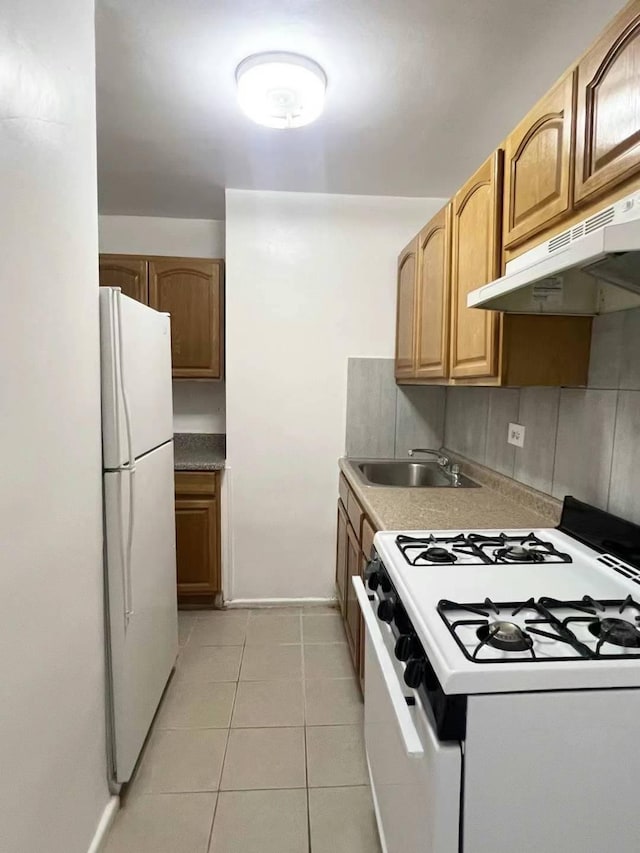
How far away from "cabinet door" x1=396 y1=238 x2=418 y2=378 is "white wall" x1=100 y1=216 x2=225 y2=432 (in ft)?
4.29

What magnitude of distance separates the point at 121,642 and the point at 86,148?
4.98 feet

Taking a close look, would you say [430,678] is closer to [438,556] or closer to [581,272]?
[438,556]

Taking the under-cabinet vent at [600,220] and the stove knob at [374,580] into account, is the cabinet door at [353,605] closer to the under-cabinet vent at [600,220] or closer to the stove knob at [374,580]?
the stove knob at [374,580]

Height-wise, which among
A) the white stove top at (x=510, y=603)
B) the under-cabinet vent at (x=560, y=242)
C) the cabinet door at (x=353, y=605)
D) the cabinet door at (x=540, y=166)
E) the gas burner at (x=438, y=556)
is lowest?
the cabinet door at (x=353, y=605)

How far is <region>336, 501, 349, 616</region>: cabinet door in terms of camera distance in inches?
100

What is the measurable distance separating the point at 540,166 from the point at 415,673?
1325 mm

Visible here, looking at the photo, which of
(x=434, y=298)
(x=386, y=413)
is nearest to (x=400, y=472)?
(x=386, y=413)

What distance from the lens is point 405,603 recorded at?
104 centimetres

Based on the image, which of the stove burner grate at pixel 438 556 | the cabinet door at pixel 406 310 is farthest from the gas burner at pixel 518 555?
the cabinet door at pixel 406 310

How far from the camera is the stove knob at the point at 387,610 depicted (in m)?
1.15

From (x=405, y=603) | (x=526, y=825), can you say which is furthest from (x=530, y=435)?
(x=526, y=825)

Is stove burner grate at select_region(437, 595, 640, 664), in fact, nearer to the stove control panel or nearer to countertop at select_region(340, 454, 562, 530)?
the stove control panel

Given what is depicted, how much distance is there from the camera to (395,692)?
0.99 meters

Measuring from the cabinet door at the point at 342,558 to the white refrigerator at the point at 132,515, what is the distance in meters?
0.95
